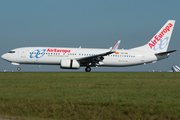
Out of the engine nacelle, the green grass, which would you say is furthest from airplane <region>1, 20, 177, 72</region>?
the green grass

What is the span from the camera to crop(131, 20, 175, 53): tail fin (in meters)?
44.6

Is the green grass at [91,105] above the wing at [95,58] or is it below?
below

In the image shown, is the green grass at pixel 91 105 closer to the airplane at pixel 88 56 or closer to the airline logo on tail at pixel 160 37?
the airplane at pixel 88 56

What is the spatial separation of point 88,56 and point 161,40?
14.0m

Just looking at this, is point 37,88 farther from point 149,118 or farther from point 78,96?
point 149,118

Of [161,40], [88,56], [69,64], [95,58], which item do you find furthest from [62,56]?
[161,40]

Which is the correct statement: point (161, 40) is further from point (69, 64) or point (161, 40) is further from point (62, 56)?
point (62, 56)

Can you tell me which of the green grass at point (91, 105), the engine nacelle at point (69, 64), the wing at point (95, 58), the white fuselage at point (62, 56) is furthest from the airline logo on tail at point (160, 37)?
the green grass at point (91, 105)

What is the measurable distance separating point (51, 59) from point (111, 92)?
78.5ft

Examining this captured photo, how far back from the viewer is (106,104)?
13.7 metres

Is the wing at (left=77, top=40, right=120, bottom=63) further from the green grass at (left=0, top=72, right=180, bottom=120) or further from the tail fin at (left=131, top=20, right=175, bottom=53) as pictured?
the green grass at (left=0, top=72, right=180, bottom=120)

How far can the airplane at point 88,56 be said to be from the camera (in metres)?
38.8

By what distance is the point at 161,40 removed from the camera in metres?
45.1

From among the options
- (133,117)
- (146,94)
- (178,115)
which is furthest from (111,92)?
(178,115)
